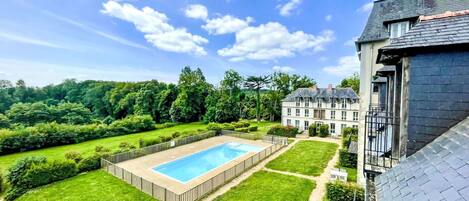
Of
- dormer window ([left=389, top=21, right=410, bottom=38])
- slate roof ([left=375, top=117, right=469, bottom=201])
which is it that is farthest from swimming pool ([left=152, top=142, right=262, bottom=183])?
dormer window ([left=389, top=21, right=410, bottom=38])

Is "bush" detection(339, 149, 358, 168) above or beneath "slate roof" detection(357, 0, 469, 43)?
beneath

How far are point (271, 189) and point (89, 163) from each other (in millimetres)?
14237

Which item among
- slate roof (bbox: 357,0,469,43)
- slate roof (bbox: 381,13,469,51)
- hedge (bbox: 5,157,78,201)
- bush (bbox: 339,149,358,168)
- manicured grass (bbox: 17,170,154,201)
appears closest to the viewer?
slate roof (bbox: 381,13,469,51)

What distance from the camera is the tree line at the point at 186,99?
43.9 meters

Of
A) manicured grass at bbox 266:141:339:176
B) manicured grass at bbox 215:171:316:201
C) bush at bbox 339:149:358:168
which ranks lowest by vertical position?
manicured grass at bbox 215:171:316:201

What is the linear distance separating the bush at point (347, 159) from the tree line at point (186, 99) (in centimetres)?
2836

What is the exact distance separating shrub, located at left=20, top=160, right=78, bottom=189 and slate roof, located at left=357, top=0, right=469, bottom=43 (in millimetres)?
20797

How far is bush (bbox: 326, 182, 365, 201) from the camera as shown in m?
9.94

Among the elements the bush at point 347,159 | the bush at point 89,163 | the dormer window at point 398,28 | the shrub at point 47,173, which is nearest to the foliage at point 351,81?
the bush at point 347,159

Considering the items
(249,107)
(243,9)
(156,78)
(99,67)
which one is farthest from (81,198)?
(156,78)

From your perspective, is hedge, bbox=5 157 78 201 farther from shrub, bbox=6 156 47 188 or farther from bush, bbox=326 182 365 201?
bush, bbox=326 182 365 201

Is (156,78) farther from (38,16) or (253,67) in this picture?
(38,16)

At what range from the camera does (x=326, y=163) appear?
58.2ft

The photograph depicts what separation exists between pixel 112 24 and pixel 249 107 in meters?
31.5
